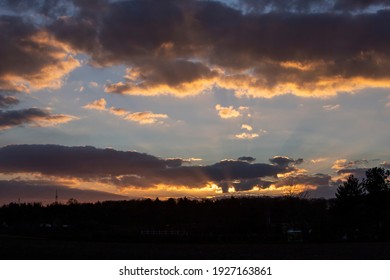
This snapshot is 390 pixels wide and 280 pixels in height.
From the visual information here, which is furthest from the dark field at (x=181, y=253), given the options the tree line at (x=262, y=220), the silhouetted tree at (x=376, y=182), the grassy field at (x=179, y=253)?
the silhouetted tree at (x=376, y=182)

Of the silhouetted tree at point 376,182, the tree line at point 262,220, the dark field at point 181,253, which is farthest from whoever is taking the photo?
the silhouetted tree at point 376,182

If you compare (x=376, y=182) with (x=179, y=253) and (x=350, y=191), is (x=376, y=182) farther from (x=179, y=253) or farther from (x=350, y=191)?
(x=179, y=253)

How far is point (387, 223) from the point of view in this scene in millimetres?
58750

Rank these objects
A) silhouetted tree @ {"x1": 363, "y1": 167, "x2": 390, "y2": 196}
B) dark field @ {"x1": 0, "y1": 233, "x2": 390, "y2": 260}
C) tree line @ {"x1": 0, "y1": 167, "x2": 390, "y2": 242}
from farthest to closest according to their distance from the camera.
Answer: silhouetted tree @ {"x1": 363, "y1": 167, "x2": 390, "y2": 196}
tree line @ {"x1": 0, "y1": 167, "x2": 390, "y2": 242}
dark field @ {"x1": 0, "y1": 233, "x2": 390, "y2": 260}

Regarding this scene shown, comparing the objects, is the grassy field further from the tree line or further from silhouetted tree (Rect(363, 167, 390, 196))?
silhouetted tree (Rect(363, 167, 390, 196))

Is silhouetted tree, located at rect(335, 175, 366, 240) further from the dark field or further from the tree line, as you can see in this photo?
the dark field

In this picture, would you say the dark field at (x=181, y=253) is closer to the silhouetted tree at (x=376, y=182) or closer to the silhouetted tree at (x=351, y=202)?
the silhouetted tree at (x=351, y=202)

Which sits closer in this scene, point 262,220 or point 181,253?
point 181,253

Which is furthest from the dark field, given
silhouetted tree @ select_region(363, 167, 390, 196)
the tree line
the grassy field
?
silhouetted tree @ select_region(363, 167, 390, 196)

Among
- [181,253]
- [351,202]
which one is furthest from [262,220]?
[181,253]

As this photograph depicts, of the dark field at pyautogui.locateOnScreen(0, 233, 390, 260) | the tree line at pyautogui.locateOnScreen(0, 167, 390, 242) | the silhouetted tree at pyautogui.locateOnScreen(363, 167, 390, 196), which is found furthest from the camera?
the silhouetted tree at pyautogui.locateOnScreen(363, 167, 390, 196)

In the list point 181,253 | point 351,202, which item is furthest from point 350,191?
point 181,253

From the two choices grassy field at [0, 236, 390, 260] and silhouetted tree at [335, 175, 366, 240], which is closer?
grassy field at [0, 236, 390, 260]

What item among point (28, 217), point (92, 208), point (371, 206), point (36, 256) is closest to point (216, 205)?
point (92, 208)
